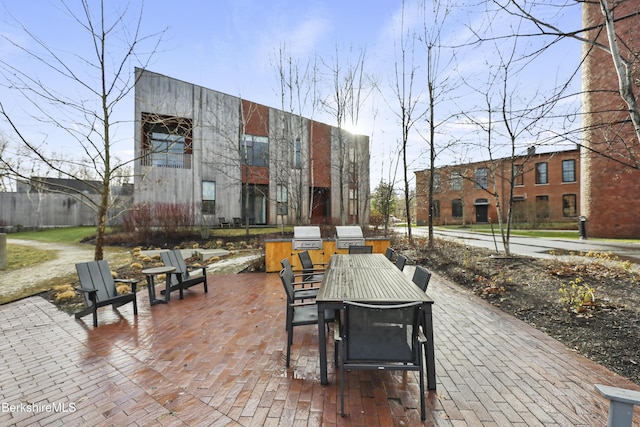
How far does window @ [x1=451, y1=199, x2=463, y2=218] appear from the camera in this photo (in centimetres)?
3394

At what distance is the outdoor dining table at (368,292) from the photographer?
2.63m

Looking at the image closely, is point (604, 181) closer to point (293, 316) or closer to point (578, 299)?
point (578, 299)

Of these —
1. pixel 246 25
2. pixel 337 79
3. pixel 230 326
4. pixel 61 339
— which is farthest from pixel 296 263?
pixel 337 79

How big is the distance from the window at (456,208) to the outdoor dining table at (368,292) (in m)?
33.4

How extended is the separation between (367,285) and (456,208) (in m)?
35.0

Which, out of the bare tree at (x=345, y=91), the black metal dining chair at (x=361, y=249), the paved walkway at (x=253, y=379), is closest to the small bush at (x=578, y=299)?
the paved walkway at (x=253, y=379)

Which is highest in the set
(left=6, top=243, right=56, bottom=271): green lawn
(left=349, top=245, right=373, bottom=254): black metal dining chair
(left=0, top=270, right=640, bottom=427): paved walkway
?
(left=349, top=245, right=373, bottom=254): black metal dining chair

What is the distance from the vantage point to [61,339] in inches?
154

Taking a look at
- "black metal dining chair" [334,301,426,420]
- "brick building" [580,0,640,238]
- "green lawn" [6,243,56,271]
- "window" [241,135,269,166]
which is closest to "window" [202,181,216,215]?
"window" [241,135,269,166]

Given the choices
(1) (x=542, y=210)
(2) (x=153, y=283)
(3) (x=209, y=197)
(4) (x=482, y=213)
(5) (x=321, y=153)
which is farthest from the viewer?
(4) (x=482, y=213)

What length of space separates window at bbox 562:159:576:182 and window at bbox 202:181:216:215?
31.6 meters

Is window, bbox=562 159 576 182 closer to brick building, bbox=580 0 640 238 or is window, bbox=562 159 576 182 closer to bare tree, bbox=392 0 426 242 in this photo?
brick building, bbox=580 0 640 238

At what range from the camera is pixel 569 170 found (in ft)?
88.4

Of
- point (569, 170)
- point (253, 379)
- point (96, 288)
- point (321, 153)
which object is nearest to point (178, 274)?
point (96, 288)
